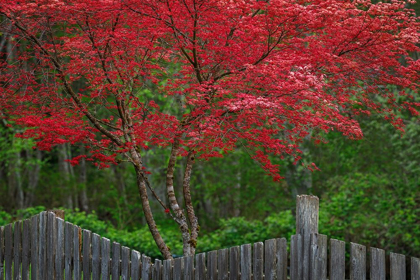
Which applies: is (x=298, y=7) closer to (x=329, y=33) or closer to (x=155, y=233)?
(x=329, y=33)

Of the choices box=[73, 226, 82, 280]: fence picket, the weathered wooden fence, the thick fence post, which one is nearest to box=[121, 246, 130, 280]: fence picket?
the weathered wooden fence

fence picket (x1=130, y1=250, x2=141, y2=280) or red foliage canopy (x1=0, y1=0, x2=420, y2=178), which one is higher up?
red foliage canopy (x1=0, y1=0, x2=420, y2=178)

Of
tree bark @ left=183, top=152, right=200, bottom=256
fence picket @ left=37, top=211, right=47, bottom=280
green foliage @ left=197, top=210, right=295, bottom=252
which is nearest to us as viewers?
fence picket @ left=37, top=211, right=47, bottom=280

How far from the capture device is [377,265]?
15.1 feet

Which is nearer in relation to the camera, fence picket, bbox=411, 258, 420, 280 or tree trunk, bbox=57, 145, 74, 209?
fence picket, bbox=411, 258, 420, 280

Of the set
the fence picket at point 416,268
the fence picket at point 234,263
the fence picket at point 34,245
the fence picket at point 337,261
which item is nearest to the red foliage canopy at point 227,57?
the fence picket at point 34,245

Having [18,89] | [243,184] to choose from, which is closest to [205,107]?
[18,89]

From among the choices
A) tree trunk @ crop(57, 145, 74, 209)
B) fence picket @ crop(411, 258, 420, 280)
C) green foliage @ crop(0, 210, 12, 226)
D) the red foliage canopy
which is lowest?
fence picket @ crop(411, 258, 420, 280)

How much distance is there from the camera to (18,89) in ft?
24.0

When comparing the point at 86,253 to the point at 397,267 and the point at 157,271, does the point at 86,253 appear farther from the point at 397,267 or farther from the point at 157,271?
the point at 397,267

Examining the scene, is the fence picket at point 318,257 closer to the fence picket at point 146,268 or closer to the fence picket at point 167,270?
the fence picket at point 167,270

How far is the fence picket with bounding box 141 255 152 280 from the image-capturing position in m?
5.91

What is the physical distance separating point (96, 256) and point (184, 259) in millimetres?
1035

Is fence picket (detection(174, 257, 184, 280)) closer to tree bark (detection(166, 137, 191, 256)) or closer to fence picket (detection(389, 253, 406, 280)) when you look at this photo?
tree bark (detection(166, 137, 191, 256))
